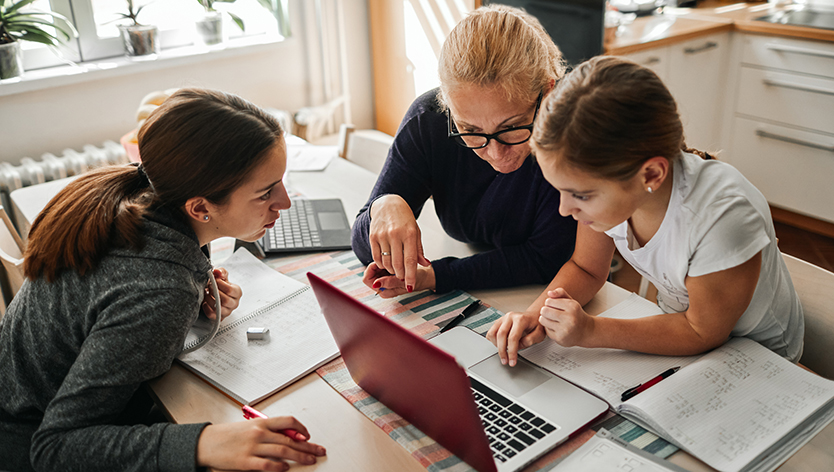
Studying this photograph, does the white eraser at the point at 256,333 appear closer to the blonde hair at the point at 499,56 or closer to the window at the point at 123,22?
the blonde hair at the point at 499,56

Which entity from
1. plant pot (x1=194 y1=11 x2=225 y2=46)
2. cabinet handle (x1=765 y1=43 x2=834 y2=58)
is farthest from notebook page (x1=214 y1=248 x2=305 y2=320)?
cabinet handle (x1=765 y1=43 x2=834 y2=58)

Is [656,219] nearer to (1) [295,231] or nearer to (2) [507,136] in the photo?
(2) [507,136]

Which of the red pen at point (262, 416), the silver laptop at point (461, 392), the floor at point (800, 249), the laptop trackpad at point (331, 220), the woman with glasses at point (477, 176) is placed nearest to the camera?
the silver laptop at point (461, 392)

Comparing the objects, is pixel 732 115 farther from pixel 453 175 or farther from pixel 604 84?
pixel 604 84

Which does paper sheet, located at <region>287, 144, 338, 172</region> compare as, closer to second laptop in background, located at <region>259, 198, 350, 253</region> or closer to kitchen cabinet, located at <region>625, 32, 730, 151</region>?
second laptop in background, located at <region>259, 198, 350, 253</region>

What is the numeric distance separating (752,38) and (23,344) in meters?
2.97

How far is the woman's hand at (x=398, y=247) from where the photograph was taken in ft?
3.90

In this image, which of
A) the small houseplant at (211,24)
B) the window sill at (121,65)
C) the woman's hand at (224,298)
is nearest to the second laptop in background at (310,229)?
the woman's hand at (224,298)

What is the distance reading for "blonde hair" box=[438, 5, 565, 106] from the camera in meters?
1.08

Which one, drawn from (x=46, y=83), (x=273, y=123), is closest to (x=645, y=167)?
(x=273, y=123)

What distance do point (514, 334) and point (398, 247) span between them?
0.30 meters

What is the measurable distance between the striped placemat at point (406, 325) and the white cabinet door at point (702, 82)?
1944 millimetres

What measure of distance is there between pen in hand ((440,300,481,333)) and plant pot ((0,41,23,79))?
79.9 inches

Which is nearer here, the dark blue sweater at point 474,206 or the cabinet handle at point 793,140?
the dark blue sweater at point 474,206
